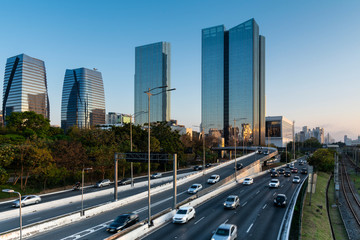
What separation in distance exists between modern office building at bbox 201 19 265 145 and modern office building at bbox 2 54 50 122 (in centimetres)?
11907

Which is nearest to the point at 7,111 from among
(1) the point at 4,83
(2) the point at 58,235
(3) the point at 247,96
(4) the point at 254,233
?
(1) the point at 4,83

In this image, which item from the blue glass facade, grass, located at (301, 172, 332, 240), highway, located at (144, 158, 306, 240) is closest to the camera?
highway, located at (144, 158, 306, 240)

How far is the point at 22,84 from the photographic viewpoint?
160750mm

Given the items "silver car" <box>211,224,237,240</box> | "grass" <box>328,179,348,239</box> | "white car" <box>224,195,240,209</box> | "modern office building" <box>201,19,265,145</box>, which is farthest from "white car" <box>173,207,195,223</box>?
"modern office building" <box>201,19,265,145</box>

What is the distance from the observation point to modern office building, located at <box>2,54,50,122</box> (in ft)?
530

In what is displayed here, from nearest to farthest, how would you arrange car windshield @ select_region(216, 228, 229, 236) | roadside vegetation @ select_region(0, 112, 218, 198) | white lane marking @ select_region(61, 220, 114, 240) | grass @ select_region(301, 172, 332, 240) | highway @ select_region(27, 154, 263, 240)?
car windshield @ select_region(216, 228, 229, 236) → white lane marking @ select_region(61, 220, 114, 240) → highway @ select_region(27, 154, 263, 240) → grass @ select_region(301, 172, 332, 240) → roadside vegetation @ select_region(0, 112, 218, 198)

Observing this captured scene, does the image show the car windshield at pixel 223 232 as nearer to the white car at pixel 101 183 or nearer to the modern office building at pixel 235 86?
the white car at pixel 101 183

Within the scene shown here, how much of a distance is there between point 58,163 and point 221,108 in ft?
500

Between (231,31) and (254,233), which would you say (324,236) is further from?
(231,31)

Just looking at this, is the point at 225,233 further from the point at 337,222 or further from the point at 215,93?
the point at 215,93

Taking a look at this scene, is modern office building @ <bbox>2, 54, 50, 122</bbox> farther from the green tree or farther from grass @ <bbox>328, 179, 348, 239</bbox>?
grass @ <bbox>328, 179, 348, 239</bbox>

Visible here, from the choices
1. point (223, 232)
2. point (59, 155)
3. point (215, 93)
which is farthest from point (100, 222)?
point (215, 93)

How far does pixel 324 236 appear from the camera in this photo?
→ 29047 millimetres

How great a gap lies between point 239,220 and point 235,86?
169m
